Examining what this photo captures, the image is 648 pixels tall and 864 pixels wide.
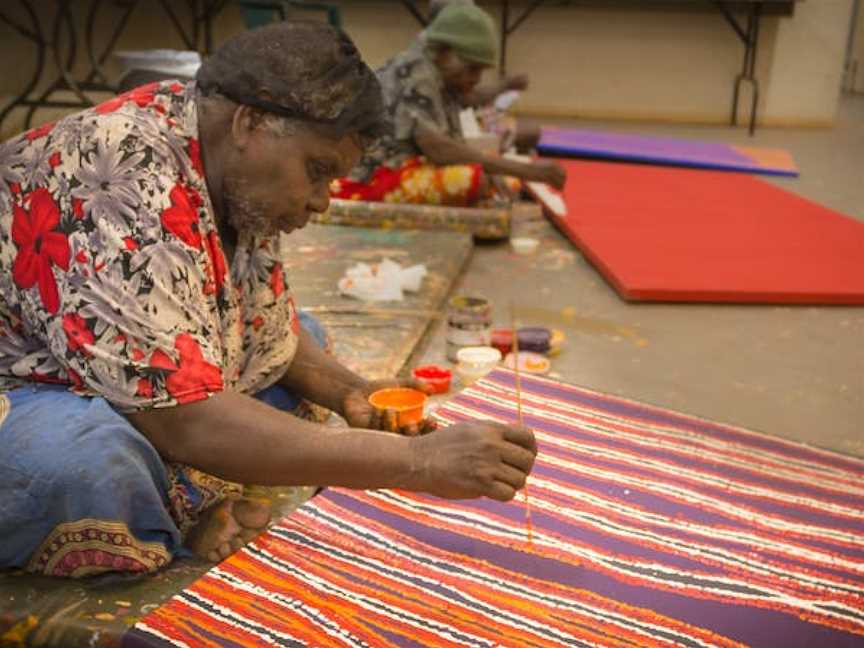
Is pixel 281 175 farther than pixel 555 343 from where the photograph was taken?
No

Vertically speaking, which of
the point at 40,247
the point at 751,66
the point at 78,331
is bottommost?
the point at 751,66

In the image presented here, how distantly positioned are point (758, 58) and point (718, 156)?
3105 mm

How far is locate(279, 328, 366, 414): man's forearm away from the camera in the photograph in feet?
7.24

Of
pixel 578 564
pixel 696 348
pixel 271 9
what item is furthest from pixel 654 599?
pixel 271 9

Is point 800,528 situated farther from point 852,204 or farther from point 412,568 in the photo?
point 852,204

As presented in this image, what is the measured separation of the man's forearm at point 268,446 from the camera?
157cm

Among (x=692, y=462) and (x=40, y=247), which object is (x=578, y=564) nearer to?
(x=692, y=462)

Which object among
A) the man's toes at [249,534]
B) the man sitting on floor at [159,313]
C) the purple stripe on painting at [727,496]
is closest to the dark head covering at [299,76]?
the man sitting on floor at [159,313]

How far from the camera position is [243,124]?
1.66 meters

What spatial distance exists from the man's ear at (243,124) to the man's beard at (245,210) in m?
0.08

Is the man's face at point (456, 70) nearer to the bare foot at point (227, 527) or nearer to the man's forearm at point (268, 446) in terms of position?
the bare foot at point (227, 527)

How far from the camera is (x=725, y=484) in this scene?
2.19 m

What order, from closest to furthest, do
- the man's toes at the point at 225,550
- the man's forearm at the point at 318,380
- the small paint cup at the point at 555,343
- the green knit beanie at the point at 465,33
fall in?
the man's toes at the point at 225,550
the man's forearm at the point at 318,380
the small paint cup at the point at 555,343
the green knit beanie at the point at 465,33

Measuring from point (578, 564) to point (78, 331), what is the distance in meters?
1.01
